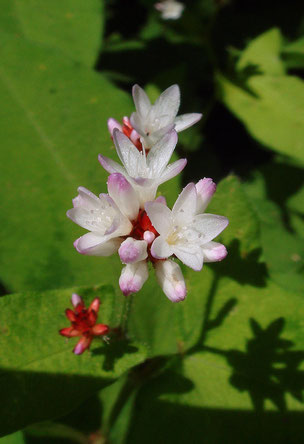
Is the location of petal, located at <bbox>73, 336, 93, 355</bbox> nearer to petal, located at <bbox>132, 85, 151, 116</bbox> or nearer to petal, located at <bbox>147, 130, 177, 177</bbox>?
petal, located at <bbox>147, 130, 177, 177</bbox>

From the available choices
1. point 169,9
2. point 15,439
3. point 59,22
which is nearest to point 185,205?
point 15,439

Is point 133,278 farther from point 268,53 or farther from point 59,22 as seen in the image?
point 268,53

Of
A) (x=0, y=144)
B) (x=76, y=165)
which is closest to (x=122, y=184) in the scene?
(x=76, y=165)

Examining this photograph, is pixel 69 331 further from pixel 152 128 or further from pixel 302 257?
pixel 302 257

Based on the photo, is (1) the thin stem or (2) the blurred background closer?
(1) the thin stem

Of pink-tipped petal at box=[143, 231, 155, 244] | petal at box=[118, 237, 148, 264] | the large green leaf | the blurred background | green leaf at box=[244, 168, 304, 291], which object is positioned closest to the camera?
petal at box=[118, 237, 148, 264]

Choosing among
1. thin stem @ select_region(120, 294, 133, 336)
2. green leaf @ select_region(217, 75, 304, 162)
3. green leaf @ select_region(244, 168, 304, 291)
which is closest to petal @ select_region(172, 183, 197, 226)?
thin stem @ select_region(120, 294, 133, 336)

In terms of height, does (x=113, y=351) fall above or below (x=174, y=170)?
below
